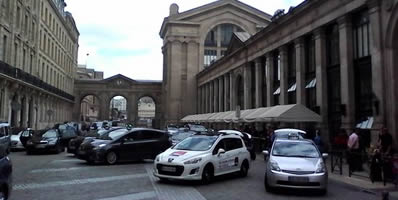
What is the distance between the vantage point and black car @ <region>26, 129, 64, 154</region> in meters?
23.6

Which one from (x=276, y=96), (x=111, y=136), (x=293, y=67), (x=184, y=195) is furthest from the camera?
(x=276, y=96)

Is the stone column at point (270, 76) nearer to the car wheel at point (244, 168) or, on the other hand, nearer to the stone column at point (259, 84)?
the stone column at point (259, 84)

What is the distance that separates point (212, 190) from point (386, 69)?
432 inches

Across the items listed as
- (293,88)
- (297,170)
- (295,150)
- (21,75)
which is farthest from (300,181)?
(21,75)

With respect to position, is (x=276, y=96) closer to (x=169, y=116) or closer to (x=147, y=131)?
(x=147, y=131)

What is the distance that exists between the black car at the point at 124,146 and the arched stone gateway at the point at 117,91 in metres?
61.3

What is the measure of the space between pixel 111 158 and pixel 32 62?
32235 mm

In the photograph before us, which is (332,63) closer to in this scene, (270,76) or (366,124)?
(366,124)

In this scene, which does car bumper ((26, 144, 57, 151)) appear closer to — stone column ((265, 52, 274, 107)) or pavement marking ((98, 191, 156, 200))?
pavement marking ((98, 191, 156, 200))

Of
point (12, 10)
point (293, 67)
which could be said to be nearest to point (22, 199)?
point (293, 67)

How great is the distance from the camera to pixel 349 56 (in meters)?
20.8

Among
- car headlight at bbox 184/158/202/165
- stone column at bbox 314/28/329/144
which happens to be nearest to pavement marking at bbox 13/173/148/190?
car headlight at bbox 184/158/202/165

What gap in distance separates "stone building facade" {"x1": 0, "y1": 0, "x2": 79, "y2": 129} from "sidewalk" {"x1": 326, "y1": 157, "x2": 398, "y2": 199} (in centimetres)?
2299

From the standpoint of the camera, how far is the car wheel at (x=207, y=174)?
12531 millimetres
